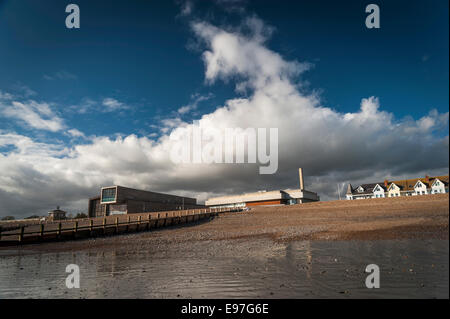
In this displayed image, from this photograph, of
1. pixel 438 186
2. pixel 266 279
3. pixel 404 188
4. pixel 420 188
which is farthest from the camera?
pixel 404 188

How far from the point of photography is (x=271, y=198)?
3937 inches

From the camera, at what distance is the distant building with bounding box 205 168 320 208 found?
3915 inches

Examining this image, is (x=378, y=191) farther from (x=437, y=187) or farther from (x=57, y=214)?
(x=57, y=214)

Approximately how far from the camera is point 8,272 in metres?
11.2

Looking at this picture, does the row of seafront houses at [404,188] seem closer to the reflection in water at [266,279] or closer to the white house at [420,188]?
the white house at [420,188]

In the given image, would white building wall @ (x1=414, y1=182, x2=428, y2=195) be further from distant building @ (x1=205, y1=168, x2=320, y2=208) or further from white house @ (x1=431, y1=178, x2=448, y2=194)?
distant building @ (x1=205, y1=168, x2=320, y2=208)

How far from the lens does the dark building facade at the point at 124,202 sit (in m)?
95.9

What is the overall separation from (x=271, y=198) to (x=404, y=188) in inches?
1797

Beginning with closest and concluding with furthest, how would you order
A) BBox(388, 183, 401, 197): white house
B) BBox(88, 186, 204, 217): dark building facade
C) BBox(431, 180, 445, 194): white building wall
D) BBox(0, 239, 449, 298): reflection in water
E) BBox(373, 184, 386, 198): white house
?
BBox(0, 239, 449, 298): reflection in water → BBox(431, 180, 445, 194): white building wall → BBox(388, 183, 401, 197): white house → BBox(373, 184, 386, 198): white house → BBox(88, 186, 204, 217): dark building facade

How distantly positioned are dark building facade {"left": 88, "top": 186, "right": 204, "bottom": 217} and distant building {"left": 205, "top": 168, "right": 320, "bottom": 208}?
28951 mm

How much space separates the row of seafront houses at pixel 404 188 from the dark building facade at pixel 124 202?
81721mm

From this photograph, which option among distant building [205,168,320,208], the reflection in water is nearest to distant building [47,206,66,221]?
distant building [205,168,320,208]

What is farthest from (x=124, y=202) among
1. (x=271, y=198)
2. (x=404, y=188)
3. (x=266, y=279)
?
(x=404, y=188)
